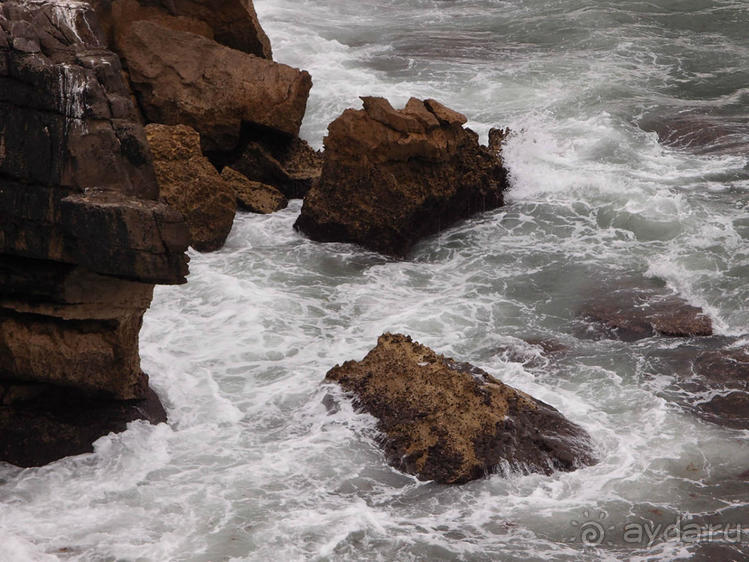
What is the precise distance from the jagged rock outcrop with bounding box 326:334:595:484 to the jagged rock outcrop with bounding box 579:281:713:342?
230cm

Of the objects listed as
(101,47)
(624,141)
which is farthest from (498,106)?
(101,47)

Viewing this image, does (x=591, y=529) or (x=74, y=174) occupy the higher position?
(x=74, y=174)

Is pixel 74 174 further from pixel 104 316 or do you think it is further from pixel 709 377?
pixel 709 377

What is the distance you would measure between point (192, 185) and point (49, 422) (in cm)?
445

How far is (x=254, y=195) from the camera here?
13266mm

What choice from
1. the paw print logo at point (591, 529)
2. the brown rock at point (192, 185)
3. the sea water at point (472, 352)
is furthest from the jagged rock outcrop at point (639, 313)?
the brown rock at point (192, 185)

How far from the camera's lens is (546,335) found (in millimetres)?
10438

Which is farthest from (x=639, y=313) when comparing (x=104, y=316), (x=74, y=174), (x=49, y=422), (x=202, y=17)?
(x=202, y=17)

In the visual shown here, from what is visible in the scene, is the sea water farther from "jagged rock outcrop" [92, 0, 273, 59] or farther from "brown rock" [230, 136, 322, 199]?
"jagged rock outcrop" [92, 0, 273, 59]

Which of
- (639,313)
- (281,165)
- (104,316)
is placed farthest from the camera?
(281,165)

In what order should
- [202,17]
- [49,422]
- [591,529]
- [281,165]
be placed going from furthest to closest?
[202,17] → [281,165] → [49,422] → [591,529]

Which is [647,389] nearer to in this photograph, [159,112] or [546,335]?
[546,335]

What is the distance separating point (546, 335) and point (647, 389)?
4.51ft

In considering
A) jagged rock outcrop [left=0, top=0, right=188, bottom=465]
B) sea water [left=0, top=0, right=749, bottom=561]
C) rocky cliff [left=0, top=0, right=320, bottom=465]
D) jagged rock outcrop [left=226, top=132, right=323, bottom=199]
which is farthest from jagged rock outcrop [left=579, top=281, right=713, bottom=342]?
jagged rock outcrop [left=0, top=0, right=188, bottom=465]
